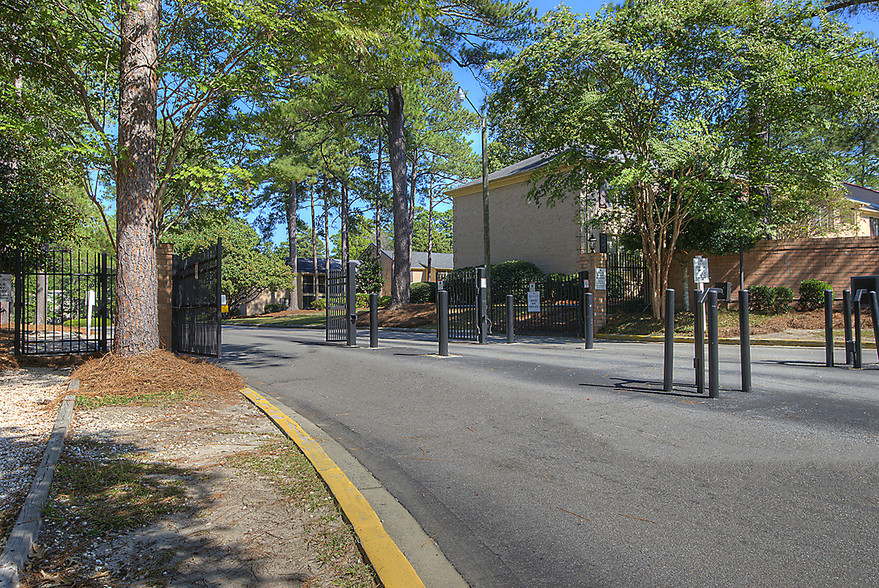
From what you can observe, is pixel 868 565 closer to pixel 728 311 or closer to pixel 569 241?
pixel 728 311

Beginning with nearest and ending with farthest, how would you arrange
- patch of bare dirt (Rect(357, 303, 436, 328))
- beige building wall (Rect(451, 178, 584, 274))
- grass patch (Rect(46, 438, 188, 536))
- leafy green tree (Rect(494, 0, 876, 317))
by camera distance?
grass patch (Rect(46, 438, 188, 536))
leafy green tree (Rect(494, 0, 876, 317))
patch of bare dirt (Rect(357, 303, 436, 328))
beige building wall (Rect(451, 178, 584, 274))

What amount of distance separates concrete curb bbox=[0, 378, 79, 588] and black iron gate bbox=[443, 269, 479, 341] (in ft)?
40.9

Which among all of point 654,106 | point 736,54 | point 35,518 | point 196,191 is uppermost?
point 736,54

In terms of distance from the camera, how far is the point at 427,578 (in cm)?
284

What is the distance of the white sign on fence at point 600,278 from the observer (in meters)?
18.0

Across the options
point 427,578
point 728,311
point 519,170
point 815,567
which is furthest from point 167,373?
point 519,170

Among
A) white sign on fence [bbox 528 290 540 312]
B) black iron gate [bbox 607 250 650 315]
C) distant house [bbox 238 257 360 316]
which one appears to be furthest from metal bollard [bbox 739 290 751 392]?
distant house [bbox 238 257 360 316]

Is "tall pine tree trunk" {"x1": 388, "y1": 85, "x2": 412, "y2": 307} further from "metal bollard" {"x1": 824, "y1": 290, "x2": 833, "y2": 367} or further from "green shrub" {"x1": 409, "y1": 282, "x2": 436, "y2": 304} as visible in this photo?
"metal bollard" {"x1": 824, "y1": 290, "x2": 833, "y2": 367}

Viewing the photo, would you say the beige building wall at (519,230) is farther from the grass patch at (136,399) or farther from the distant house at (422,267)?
the grass patch at (136,399)

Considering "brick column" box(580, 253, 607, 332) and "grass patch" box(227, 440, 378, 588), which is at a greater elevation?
"brick column" box(580, 253, 607, 332)

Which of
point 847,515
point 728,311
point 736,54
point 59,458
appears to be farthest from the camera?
point 728,311

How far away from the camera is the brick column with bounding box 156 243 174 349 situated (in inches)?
450

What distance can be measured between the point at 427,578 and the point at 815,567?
188 cm

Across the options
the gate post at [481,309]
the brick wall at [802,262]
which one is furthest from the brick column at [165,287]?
the brick wall at [802,262]
